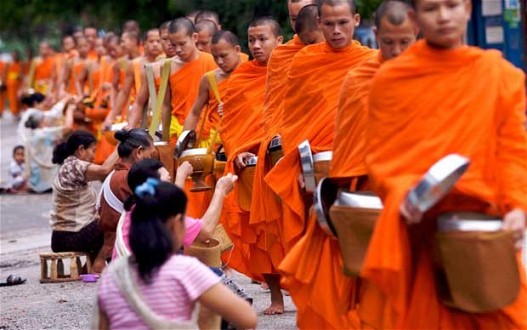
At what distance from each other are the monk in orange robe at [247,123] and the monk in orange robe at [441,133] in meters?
3.49

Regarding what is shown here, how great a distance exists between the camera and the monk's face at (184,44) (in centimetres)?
1156

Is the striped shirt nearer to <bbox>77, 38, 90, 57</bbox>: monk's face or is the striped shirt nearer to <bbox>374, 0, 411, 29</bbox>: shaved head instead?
<bbox>374, 0, 411, 29</bbox>: shaved head

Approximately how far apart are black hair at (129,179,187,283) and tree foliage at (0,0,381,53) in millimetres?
9977

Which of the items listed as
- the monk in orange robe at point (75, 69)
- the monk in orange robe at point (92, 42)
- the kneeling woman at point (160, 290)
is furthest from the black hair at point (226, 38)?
the monk in orange robe at point (92, 42)

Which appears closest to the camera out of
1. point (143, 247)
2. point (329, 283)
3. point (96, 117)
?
point (143, 247)

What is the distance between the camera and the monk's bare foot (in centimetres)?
895

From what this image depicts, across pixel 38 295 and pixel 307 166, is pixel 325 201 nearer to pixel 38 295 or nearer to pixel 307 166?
pixel 307 166

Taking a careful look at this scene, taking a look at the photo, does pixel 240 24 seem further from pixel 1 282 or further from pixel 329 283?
pixel 329 283

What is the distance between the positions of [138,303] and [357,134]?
1.86 meters

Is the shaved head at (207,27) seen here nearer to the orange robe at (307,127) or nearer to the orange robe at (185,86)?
the orange robe at (185,86)

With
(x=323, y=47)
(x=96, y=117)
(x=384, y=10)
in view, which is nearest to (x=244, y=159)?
(x=323, y=47)

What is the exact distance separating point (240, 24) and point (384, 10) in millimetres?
8960

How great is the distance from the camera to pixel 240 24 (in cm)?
1544

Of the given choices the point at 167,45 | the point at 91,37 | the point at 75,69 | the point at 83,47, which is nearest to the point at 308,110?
the point at 167,45
